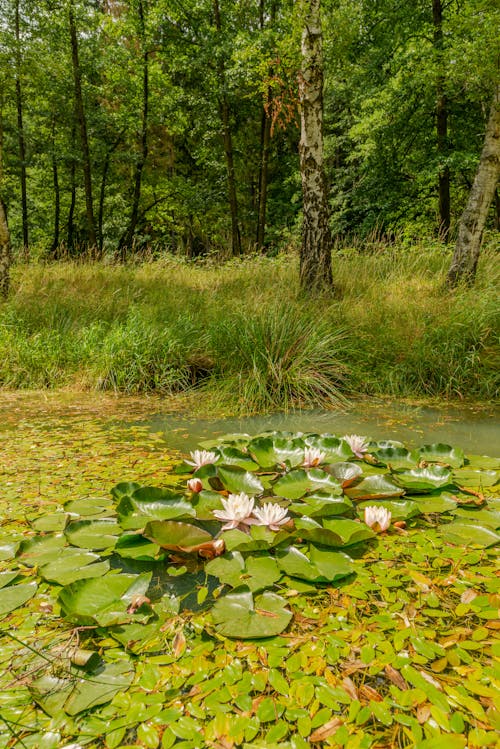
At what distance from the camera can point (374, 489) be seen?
53.1 inches

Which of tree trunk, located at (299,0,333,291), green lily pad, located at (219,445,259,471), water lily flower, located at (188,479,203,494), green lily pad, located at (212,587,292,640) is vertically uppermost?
tree trunk, located at (299,0,333,291)

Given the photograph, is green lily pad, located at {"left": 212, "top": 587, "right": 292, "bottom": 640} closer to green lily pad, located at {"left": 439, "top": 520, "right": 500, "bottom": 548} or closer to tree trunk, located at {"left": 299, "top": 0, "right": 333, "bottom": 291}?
green lily pad, located at {"left": 439, "top": 520, "right": 500, "bottom": 548}

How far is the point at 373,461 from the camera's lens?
1.61 m

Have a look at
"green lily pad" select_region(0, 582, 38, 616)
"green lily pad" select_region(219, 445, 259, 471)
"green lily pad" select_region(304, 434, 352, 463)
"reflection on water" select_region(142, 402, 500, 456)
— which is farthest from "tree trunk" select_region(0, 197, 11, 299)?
"green lily pad" select_region(0, 582, 38, 616)

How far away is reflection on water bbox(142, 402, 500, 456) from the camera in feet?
6.80

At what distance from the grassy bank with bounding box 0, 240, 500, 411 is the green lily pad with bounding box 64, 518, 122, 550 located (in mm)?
1721

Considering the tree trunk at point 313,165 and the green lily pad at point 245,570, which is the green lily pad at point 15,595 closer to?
the green lily pad at point 245,570

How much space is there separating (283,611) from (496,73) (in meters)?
5.23

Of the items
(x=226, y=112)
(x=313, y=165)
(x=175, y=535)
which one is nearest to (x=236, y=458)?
(x=175, y=535)

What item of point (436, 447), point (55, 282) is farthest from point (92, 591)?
point (55, 282)

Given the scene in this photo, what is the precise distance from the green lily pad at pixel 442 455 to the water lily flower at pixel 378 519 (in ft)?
1.71

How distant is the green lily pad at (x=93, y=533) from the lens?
42.5 inches

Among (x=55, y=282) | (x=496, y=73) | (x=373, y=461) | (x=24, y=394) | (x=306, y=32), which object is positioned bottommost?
(x=24, y=394)

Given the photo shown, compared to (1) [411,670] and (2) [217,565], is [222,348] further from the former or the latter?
(1) [411,670]
